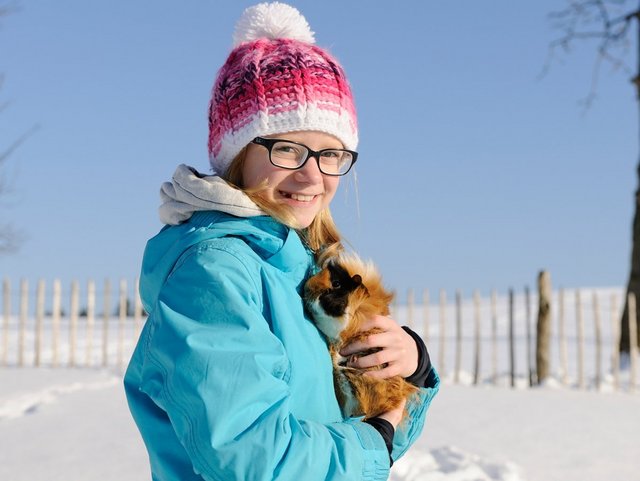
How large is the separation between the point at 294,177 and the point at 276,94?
20cm

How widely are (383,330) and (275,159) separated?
53cm

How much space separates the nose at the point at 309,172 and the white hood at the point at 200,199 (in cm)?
17

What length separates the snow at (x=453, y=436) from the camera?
418 cm

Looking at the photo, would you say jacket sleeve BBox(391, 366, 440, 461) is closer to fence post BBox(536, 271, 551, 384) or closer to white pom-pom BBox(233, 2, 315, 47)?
white pom-pom BBox(233, 2, 315, 47)

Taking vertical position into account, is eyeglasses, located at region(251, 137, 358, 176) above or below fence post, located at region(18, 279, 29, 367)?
above

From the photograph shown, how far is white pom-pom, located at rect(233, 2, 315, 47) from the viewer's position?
190 cm

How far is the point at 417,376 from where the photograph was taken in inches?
76.7

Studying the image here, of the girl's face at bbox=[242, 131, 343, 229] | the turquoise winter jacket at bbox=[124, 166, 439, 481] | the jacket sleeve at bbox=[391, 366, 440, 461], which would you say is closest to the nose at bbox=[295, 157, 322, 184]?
the girl's face at bbox=[242, 131, 343, 229]

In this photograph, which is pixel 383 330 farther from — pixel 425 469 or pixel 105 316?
pixel 105 316

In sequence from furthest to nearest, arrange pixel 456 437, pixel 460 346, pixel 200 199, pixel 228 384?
pixel 460 346 < pixel 456 437 < pixel 200 199 < pixel 228 384

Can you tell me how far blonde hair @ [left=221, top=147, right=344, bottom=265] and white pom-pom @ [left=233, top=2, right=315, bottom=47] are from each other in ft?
1.23

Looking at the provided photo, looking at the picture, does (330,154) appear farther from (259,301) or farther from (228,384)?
(228,384)

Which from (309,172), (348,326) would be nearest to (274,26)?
(309,172)

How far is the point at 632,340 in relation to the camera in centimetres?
1072
